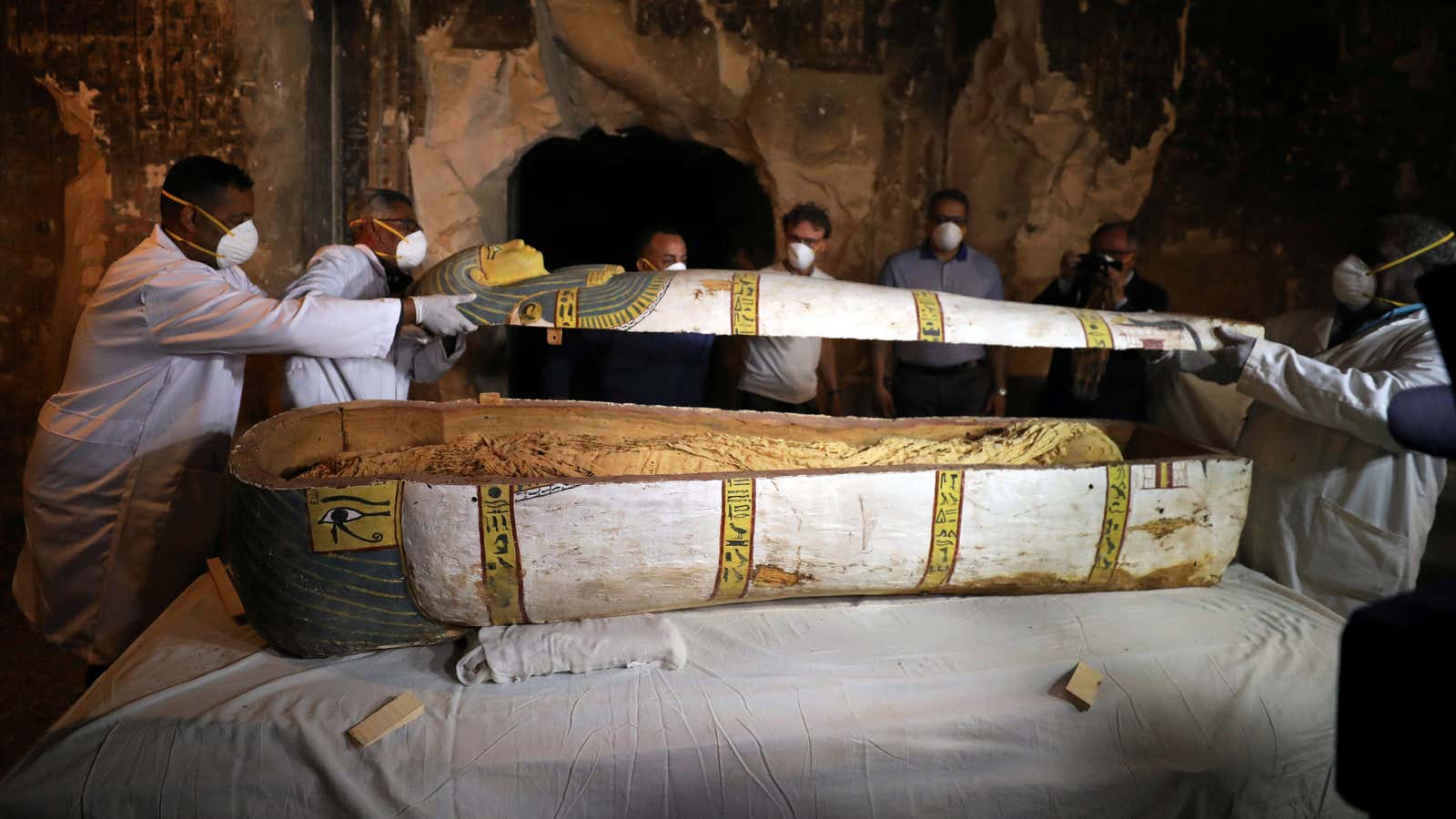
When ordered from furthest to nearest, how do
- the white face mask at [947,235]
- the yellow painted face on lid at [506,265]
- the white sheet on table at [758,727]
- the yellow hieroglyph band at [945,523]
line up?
the white face mask at [947,235], the yellow painted face on lid at [506,265], the yellow hieroglyph band at [945,523], the white sheet on table at [758,727]

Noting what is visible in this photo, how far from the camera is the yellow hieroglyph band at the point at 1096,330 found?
290 cm

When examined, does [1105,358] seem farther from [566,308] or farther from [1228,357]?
[566,308]

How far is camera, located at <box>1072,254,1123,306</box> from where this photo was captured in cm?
354

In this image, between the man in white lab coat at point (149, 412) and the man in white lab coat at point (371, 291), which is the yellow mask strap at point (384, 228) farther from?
the man in white lab coat at point (149, 412)

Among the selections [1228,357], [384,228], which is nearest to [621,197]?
[384,228]

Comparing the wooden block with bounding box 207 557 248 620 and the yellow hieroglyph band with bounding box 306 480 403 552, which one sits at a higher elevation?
the yellow hieroglyph band with bounding box 306 480 403 552

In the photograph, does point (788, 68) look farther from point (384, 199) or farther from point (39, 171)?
point (39, 171)

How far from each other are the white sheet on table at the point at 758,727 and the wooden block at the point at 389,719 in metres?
0.02

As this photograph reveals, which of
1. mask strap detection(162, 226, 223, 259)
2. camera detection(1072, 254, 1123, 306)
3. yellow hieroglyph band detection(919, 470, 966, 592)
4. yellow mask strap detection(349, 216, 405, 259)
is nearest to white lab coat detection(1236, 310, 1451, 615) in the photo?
camera detection(1072, 254, 1123, 306)

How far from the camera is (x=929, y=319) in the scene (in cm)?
290

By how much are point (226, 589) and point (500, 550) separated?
898 mm

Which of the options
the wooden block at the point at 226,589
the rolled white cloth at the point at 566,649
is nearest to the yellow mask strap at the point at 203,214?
the wooden block at the point at 226,589

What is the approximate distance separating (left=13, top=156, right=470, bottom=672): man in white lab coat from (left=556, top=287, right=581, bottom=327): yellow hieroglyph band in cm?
35

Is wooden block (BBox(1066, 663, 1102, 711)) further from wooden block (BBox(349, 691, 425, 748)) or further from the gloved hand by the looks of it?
wooden block (BBox(349, 691, 425, 748))
